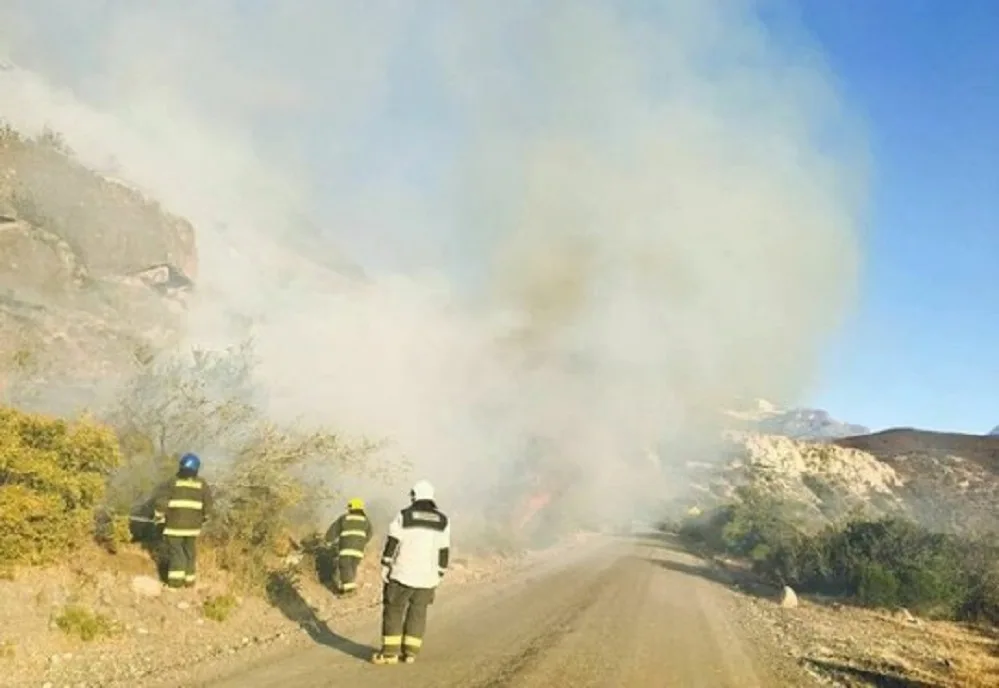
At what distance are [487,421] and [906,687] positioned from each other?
18962 mm

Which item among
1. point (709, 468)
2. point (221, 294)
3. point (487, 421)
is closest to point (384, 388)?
point (487, 421)

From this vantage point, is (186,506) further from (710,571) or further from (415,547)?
(710,571)

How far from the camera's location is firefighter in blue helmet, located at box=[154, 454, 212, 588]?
29.0 ft

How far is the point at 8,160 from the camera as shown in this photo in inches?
792

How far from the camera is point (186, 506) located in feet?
29.3

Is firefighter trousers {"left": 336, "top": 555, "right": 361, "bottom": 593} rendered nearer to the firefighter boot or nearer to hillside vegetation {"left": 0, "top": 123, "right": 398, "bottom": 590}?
hillside vegetation {"left": 0, "top": 123, "right": 398, "bottom": 590}

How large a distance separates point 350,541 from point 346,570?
40 cm

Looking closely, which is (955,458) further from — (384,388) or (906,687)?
(906,687)

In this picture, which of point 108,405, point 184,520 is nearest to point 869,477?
point 108,405

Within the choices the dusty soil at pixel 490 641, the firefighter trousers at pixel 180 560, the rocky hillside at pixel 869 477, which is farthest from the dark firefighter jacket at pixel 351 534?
the rocky hillside at pixel 869 477

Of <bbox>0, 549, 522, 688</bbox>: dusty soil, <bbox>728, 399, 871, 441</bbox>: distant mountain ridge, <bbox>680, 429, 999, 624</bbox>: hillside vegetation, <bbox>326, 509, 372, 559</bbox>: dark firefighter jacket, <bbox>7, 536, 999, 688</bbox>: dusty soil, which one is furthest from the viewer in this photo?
<bbox>728, 399, 871, 441</bbox>: distant mountain ridge

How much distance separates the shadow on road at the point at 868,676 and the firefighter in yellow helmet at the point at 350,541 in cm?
637

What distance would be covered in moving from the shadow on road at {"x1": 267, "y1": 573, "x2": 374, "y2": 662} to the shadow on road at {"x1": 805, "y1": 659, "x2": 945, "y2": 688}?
6095 mm

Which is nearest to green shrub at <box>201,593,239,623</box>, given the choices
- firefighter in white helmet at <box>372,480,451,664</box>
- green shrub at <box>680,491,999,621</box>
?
firefighter in white helmet at <box>372,480,451,664</box>
